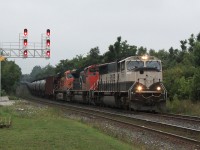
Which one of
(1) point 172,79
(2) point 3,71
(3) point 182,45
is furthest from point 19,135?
(2) point 3,71

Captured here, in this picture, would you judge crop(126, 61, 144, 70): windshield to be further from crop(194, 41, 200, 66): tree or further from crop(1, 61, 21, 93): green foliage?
crop(1, 61, 21, 93): green foliage

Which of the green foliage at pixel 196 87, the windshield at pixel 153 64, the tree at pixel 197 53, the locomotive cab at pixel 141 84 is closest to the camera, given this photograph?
the locomotive cab at pixel 141 84

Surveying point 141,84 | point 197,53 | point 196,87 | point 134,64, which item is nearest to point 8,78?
point 197,53

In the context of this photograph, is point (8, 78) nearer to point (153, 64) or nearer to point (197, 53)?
point (197, 53)

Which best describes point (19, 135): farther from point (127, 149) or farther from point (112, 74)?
point (112, 74)

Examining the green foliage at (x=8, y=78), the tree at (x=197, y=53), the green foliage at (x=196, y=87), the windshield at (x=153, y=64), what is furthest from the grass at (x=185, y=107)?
the green foliage at (x=8, y=78)

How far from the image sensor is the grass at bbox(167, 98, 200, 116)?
2471 centimetres

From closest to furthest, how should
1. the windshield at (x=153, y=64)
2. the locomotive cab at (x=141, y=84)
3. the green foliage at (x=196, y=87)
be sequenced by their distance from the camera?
1. the locomotive cab at (x=141, y=84)
2. the windshield at (x=153, y=64)
3. the green foliage at (x=196, y=87)

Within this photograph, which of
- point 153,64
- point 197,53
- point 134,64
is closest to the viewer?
point 134,64

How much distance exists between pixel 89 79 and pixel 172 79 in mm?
7250

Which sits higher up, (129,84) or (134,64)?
(134,64)

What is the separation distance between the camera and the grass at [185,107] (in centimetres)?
2471

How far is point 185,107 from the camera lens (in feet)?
84.4

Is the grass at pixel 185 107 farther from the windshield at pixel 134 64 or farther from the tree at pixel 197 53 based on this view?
the tree at pixel 197 53
